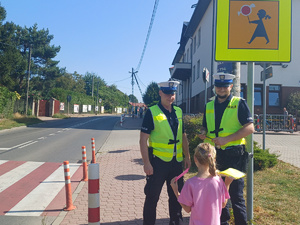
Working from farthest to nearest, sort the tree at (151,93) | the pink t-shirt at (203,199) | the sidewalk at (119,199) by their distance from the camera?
the tree at (151,93), the sidewalk at (119,199), the pink t-shirt at (203,199)

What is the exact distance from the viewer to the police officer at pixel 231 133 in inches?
123

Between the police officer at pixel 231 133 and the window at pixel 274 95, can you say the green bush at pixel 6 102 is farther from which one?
the police officer at pixel 231 133

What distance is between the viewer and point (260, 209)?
14.4ft

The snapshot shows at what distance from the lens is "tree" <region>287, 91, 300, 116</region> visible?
18.7 meters

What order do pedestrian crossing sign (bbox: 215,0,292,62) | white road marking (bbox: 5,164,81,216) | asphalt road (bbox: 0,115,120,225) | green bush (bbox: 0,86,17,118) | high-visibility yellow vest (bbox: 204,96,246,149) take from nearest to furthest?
high-visibility yellow vest (bbox: 204,96,246,149) < pedestrian crossing sign (bbox: 215,0,292,62) < asphalt road (bbox: 0,115,120,225) < white road marking (bbox: 5,164,81,216) < green bush (bbox: 0,86,17,118)

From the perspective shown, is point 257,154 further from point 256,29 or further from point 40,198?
point 40,198

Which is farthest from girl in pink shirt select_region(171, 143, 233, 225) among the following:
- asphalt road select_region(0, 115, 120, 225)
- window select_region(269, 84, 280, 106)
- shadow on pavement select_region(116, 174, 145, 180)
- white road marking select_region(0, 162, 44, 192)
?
window select_region(269, 84, 280, 106)

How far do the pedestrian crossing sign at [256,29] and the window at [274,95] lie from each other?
1743 centimetres

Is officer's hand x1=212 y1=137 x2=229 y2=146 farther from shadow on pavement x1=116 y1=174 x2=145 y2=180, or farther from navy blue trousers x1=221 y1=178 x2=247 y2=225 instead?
shadow on pavement x1=116 y1=174 x2=145 y2=180

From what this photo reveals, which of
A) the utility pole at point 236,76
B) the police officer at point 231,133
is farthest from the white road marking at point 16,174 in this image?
the utility pole at point 236,76

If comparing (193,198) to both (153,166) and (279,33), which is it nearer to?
(153,166)

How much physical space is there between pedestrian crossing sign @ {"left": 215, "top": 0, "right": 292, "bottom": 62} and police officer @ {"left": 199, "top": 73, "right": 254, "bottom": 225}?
22.0 inches

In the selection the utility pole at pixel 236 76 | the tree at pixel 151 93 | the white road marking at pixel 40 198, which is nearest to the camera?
the white road marking at pixel 40 198

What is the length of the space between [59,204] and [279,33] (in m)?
4.53
